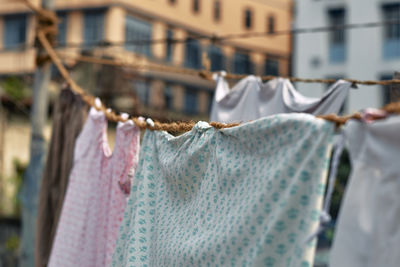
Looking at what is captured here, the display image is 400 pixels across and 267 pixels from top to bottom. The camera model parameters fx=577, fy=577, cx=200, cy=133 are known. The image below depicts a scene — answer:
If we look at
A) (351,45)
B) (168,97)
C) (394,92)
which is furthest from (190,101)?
(394,92)

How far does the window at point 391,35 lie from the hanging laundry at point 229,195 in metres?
14.6

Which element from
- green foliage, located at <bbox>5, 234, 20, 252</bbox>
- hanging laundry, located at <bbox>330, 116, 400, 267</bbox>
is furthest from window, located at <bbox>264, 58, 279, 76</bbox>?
hanging laundry, located at <bbox>330, 116, 400, 267</bbox>

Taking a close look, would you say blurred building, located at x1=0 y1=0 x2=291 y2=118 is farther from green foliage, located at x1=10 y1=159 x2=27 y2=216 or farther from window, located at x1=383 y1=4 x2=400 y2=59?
green foliage, located at x1=10 y1=159 x2=27 y2=216

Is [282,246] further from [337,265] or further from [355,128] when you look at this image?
[355,128]

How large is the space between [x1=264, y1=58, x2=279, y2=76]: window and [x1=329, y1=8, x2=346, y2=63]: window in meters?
9.45

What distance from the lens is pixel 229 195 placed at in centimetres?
204

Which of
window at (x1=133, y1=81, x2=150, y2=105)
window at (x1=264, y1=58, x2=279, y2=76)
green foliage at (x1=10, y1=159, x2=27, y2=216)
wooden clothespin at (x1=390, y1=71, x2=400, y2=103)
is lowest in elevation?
green foliage at (x1=10, y1=159, x2=27, y2=216)

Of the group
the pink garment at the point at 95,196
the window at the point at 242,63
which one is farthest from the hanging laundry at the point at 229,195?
the window at the point at 242,63

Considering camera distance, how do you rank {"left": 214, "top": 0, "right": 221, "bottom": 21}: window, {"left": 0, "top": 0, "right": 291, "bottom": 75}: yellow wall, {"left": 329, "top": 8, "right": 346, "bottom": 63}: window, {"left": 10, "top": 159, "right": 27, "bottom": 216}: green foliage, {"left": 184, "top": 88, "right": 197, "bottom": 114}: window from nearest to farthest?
1. {"left": 10, "top": 159, "right": 27, "bottom": 216}: green foliage
2. {"left": 329, "top": 8, "right": 346, "bottom": 63}: window
3. {"left": 0, "top": 0, "right": 291, "bottom": 75}: yellow wall
4. {"left": 184, "top": 88, "right": 197, "bottom": 114}: window
5. {"left": 214, "top": 0, "right": 221, "bottom": 21}: window

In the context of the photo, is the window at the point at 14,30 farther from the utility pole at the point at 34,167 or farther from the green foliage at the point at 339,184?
the utility pole at the point at 34,167

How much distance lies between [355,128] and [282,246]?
1.35 ft

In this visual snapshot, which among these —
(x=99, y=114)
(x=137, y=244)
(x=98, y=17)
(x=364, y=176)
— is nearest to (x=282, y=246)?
(x=364, y=176)

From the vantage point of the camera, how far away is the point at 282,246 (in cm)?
171

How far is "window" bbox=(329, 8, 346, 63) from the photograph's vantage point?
17047 millimetres
